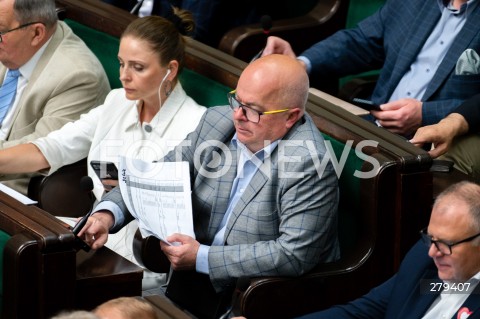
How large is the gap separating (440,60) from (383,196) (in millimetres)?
868

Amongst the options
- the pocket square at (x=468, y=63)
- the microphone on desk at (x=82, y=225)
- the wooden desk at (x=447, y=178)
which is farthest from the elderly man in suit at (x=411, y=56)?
the microphone on desk at (x=82, y=225)

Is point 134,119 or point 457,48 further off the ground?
point 457,48

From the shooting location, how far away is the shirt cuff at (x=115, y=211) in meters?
2.73

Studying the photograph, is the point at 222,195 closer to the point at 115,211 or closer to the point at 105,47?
the point at 115,211

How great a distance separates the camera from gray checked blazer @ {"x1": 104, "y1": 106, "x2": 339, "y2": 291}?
2.49 metres

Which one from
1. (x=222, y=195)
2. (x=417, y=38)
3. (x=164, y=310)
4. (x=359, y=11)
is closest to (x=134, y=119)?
(x=222, y=195)

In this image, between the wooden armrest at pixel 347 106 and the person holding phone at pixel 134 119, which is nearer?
the person holding phone at pixel 134 119

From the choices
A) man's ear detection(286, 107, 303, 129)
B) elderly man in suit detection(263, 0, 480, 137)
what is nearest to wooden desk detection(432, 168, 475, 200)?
elderly man in suit detection(263, 0, 480, 137)

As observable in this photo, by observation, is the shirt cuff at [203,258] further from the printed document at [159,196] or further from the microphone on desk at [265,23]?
the microphone on desk at [265,23]

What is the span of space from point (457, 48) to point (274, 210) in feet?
3.19

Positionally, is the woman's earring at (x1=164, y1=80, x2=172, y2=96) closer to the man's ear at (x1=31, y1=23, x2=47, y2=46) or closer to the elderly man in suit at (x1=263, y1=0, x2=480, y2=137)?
the elderly man in suit at (x1=263, y1=0, x2=480, y2=137)

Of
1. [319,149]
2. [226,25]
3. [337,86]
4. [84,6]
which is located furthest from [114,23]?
[319,149]

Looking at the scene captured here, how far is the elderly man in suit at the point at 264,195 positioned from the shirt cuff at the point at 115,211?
0.02 metres

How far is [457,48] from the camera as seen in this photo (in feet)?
10.5
